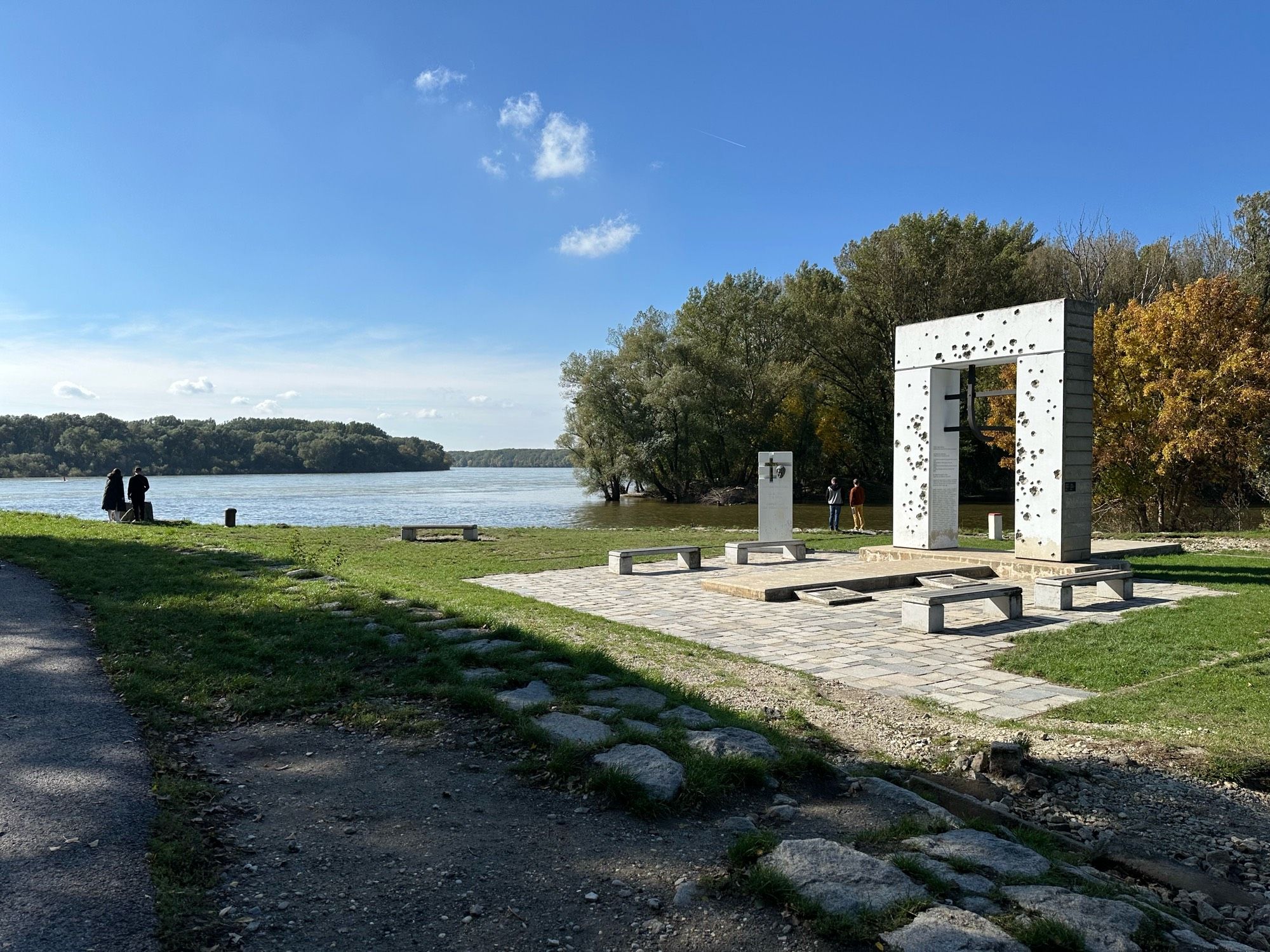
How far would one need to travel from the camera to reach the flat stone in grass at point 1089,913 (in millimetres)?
2570

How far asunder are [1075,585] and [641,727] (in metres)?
9.15

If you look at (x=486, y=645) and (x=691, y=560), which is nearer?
(x=486, y=645)

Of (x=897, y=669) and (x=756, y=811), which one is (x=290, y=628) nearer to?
(x=756, y=811)

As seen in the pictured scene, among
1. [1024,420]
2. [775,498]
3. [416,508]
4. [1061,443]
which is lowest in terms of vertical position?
[416,508]

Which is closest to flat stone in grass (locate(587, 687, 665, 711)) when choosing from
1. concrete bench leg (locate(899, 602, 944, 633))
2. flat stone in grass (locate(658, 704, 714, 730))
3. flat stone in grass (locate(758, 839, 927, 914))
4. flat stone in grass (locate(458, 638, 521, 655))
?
flat stone in grass (locate(658, 704, 714, 730))

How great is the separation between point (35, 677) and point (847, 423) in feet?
148

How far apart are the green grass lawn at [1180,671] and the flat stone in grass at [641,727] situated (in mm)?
3270

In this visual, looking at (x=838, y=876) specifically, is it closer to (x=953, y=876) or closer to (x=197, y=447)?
(x=953, y=876)

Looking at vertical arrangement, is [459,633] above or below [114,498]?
below

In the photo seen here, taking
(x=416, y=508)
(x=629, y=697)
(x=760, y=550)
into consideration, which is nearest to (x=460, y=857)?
(x=629, y=697)

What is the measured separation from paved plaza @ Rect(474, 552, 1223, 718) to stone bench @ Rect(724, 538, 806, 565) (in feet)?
6.03

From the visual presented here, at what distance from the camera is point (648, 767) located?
3.93m

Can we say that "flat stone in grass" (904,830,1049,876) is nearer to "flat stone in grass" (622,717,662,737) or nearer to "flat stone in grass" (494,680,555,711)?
"flat stone in grass" (622,717,662,737)

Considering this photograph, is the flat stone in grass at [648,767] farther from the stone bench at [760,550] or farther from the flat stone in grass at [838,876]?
the stone bench at [760,550]
